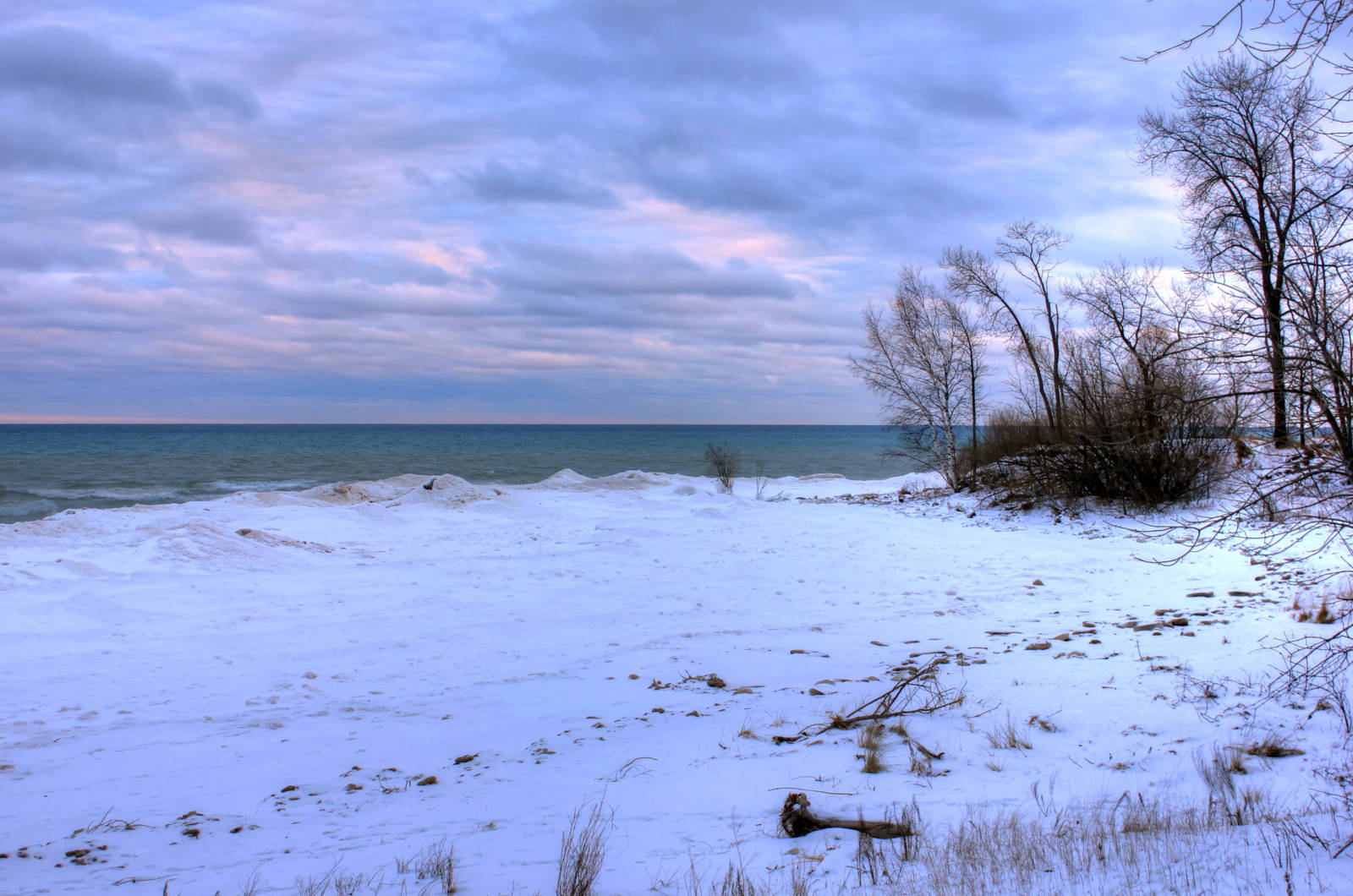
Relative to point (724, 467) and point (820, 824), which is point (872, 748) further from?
point (724, 467)

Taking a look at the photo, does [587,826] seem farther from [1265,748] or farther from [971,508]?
[971,508]

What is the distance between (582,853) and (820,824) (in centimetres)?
136

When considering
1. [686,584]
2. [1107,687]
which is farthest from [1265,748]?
[686,584]

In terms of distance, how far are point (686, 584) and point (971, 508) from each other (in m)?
11.7

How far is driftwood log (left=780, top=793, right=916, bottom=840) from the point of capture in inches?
156

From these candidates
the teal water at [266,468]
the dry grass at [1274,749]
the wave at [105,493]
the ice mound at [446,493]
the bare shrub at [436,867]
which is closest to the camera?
the bare shrub at [436,867]

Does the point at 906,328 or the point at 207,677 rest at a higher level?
the point at 906,328

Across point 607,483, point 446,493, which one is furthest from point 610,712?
point 607,483

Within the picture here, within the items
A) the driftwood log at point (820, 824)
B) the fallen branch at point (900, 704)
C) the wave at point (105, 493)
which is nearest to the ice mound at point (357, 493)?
the wave at point (105, 493)

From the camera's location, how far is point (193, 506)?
2069 centimetres

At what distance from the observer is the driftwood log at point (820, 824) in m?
3.96

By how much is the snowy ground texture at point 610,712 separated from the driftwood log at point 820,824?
91 millimetres

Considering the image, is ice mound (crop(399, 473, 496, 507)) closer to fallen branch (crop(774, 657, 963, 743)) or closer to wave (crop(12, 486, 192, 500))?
wave (crop(12, 486, 192, 500))

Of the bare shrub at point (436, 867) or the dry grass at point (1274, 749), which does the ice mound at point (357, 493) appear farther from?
the dry grass at point (1274, 749)
